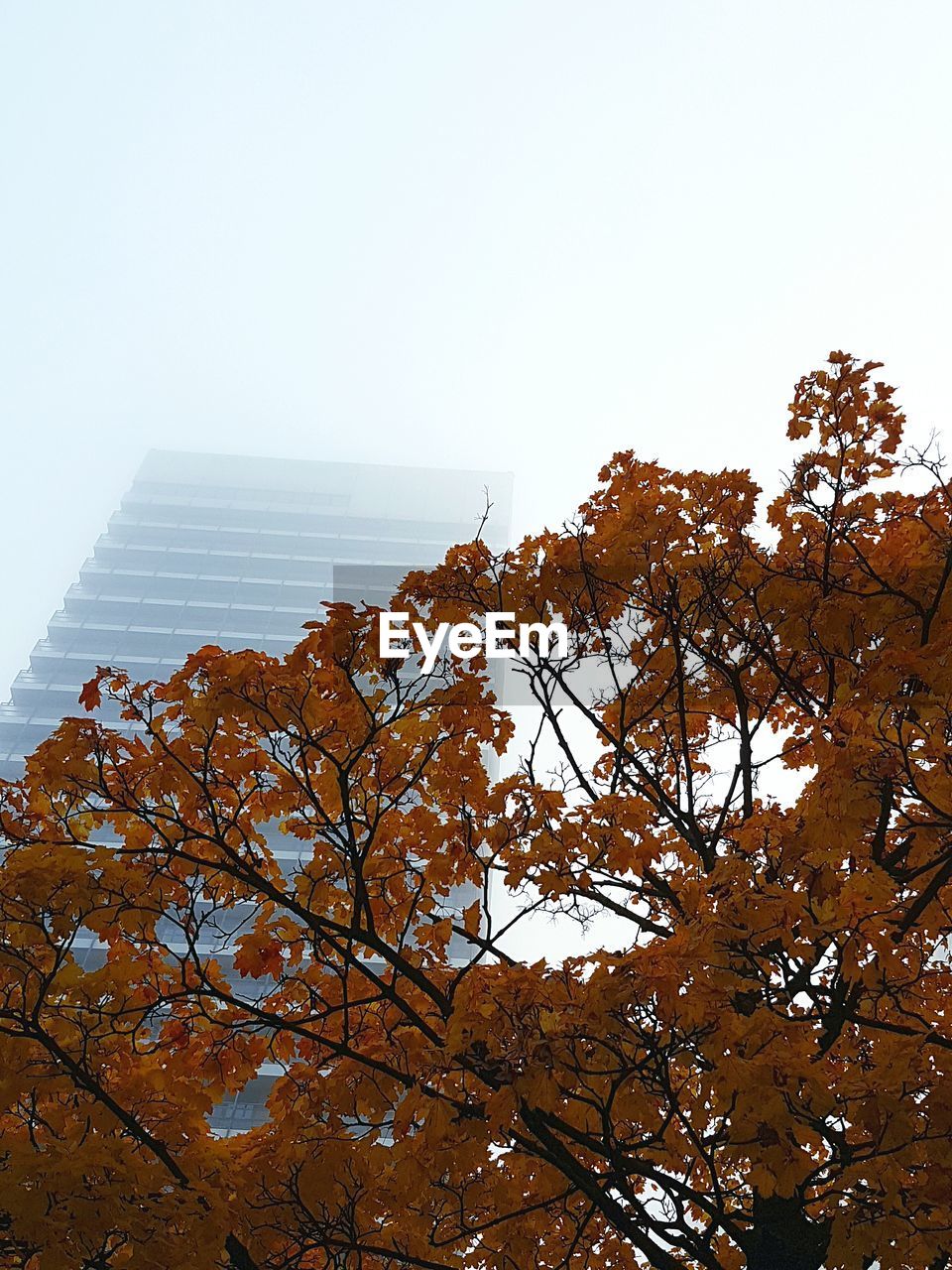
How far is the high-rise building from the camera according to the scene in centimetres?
6969

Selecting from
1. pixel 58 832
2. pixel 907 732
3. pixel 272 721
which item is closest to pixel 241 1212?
pixel 58 832

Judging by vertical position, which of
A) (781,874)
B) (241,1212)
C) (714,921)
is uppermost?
(781,874)

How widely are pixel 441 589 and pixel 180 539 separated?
8851cm

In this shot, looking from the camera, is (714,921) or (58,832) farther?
(58,832)

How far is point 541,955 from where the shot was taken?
14.5 feet

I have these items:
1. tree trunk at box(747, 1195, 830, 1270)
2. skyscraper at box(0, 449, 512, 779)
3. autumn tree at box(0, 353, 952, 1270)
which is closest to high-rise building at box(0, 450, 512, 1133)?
skyscraper at box(0, 449, 512, 779)

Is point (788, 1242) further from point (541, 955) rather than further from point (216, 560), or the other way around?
point (216, 560)

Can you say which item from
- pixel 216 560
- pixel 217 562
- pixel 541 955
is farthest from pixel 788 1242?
pixel 216 560

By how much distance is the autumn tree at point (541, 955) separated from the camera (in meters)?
3.24

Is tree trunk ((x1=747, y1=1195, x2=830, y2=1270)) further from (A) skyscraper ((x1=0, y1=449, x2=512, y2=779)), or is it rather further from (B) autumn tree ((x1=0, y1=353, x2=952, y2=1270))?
(A) skyscraper ((x1=0, y1=449, x2=512, y2=779))

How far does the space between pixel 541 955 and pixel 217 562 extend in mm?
83978

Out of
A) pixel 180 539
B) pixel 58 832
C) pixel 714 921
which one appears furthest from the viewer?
pixel 180 539

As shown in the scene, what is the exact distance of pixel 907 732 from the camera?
3.54m

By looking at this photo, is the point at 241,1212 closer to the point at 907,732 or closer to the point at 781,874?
the point at 781,874
